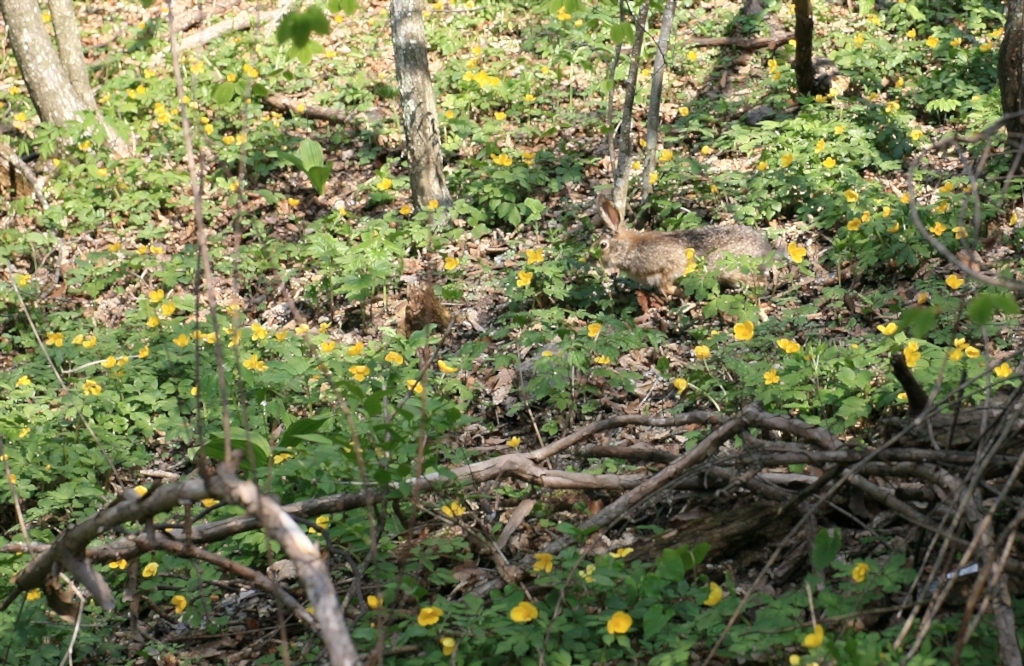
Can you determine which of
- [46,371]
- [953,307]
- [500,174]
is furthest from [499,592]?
[500,174]

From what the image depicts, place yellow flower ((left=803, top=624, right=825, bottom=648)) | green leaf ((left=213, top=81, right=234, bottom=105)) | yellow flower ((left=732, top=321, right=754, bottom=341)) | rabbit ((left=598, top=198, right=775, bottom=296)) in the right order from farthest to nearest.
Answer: rabbit ((left=598, top=198, right=775, bottom=296)) < yellow flower ((left=732, top=321, right=754, bottom=341)) < green leaf ((left=213, top=81, right=234, bottom=105)) < yellow flower ((left=803, top=624, right=825, bottom=648))

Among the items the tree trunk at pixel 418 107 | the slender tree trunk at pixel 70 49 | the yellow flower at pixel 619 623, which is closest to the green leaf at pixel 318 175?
the yellow flower at pixel 619 623

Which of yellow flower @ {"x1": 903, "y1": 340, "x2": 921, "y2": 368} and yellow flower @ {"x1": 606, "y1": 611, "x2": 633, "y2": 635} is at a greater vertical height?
yellow flower @ {"x1": 903, "y1": 340, "x2": 921, "y2": 368}

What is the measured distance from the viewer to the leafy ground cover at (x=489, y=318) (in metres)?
3.25

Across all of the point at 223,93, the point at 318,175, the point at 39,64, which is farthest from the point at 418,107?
the point at 318,175

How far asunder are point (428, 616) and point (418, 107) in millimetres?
5744

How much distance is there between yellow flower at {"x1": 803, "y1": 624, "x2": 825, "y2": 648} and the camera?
2.60m

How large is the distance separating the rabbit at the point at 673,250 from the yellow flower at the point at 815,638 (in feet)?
11.9

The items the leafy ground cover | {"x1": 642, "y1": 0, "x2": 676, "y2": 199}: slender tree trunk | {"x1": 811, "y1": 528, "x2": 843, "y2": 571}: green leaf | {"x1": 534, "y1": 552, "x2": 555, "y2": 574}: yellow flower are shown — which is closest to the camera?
{"x1": 811, "y1": 528, "x2": 843, "y2": 571}: green leaf

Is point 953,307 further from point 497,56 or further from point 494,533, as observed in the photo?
point 497,56

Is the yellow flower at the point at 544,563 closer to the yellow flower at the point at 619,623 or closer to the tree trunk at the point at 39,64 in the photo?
the yellow flower at the point at 619,623

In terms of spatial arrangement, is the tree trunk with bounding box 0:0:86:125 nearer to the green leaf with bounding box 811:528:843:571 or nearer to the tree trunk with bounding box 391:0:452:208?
the tree trunk with bounding box 391:0:452:208

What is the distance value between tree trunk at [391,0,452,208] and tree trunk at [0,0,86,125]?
3510mm

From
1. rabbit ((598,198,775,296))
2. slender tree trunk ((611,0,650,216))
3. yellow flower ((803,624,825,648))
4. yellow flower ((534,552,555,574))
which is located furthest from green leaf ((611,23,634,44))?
yellow flower ((803,624,825,648))
